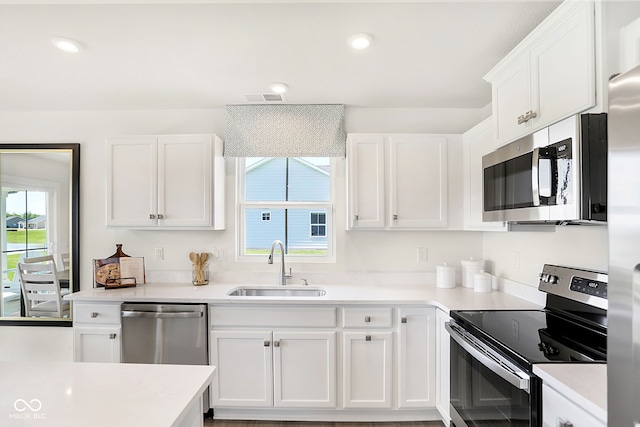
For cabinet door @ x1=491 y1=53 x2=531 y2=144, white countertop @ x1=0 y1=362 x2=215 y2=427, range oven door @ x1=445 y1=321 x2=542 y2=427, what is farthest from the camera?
cabinet door @ x1=491 y1=53 x2=531 y2=144

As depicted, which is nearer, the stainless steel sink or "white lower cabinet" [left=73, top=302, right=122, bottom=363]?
"white lower cabinet" [left=73, top=302, right=122, bottom=363]

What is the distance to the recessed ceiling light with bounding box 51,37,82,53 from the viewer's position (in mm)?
1850

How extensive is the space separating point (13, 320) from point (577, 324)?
13.6ft

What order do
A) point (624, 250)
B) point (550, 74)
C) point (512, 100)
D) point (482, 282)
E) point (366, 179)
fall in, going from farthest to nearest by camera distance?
1. point (366, 179)
2. point (482, 282)
3. point (512, 100)
4. point (550, 74)
5. point (624, 250)

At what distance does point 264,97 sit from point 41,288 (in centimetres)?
252

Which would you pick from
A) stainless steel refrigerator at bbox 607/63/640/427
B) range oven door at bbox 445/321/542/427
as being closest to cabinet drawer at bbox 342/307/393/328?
range oven door at bbox 445/321/542/427

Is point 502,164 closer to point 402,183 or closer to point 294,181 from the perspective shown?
point 402,183

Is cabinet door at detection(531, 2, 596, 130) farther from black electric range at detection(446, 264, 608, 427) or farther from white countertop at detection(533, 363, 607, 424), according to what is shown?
white countertop at detection(533, 363, 607, 424)

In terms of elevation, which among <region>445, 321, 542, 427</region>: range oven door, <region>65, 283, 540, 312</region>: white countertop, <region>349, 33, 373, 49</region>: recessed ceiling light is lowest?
<region>445, 321, 542, 427</region>: range oven door

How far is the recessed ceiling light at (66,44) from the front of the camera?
1850 millimetres

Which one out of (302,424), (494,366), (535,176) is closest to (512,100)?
(535,176)

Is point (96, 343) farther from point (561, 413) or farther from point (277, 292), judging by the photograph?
point (561, 413)

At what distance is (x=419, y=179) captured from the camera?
2656mm

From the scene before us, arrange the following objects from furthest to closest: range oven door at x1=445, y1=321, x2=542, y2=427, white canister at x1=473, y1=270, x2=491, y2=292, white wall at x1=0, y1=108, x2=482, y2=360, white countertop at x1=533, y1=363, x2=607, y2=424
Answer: white wall at x1=0, y1=108, x2=482, y2=360
white canister at x1=473, y1=270, x2=491, y2=292
range oven door at x1=445, y1=321, x2=542, y2=427
white countertop at x1=533, y1=363, x2=607, y2=424
